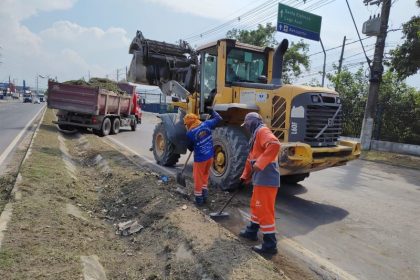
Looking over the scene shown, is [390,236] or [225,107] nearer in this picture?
[390,236]

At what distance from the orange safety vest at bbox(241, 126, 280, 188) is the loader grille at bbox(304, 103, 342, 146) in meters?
2.22

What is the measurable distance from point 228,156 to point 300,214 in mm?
1692

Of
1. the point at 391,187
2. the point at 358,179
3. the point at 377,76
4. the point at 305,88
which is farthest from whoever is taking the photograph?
the point at 377,76

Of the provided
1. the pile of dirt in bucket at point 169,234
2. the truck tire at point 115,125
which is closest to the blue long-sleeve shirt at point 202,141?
the pile of dirt in bucket at point 169,234

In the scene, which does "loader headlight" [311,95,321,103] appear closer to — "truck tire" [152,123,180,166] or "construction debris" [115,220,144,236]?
"construction debris" [115,220,144,236]

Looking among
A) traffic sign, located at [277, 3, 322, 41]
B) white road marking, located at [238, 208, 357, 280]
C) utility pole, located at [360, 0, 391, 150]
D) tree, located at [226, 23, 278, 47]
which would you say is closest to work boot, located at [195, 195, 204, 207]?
white road marking, located at [238, 208, 357, 280]

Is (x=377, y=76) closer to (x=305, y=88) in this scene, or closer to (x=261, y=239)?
(x=305, y=88)

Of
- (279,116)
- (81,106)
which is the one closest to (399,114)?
(279,116)

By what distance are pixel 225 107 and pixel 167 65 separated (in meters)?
3.73

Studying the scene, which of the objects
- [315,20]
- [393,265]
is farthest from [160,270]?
[315,20]

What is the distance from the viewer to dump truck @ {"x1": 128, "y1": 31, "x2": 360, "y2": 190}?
659 cm

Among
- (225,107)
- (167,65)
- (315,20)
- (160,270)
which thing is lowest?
(160,270)

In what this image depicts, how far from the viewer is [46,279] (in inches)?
135

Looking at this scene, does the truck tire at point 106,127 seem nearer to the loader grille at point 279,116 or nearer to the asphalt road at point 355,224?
the asphalt road at point 355,224
